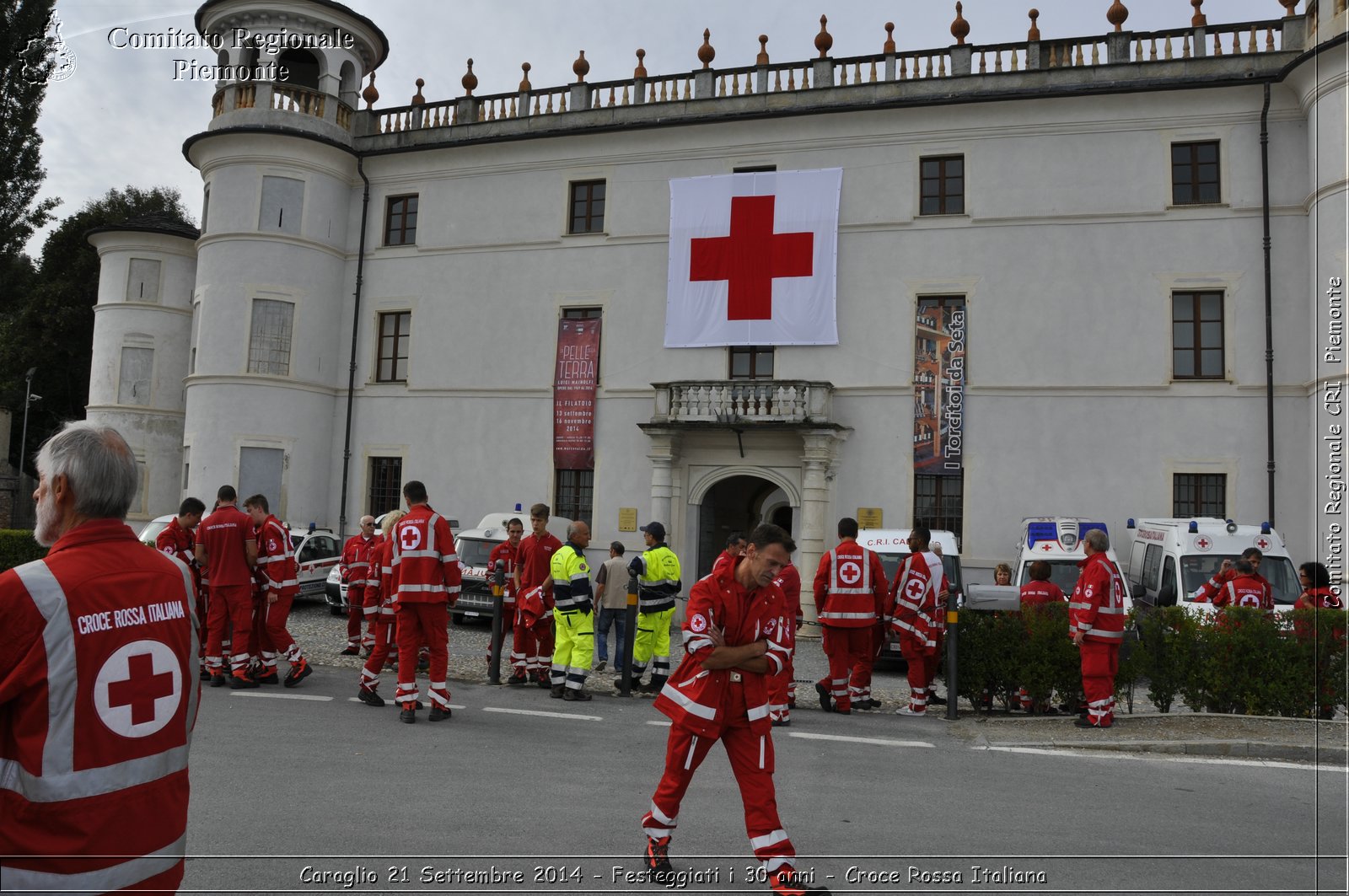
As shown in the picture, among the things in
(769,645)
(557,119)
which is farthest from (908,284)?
(769,645)

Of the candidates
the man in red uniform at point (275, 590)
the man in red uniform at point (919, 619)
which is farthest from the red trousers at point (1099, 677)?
the man in red uniform at point (275, 590)

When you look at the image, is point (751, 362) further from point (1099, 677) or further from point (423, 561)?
point (423, 561)

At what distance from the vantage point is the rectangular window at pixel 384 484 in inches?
1016

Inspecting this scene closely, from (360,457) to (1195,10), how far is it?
23537mm

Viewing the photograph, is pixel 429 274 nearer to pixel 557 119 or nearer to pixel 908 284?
pixel 557 119

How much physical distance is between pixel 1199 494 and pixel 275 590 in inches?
719

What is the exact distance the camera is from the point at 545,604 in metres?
11.4

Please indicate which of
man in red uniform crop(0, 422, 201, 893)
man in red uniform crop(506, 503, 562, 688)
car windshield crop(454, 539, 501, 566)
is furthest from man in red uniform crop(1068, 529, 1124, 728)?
car windshield crop(454, 539, 501, 566)

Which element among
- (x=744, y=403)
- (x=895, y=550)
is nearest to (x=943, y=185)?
(x=744, y=403)

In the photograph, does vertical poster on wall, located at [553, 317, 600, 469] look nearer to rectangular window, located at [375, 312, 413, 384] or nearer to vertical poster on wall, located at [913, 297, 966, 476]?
rectangular window, located at [375, 312, 413, 384]

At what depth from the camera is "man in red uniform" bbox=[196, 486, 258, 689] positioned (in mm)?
10461

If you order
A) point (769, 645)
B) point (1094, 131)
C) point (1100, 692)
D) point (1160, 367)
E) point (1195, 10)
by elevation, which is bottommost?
point (1100, 692)

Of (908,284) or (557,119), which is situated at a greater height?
(557,119)

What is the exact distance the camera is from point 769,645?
18.2 feet
